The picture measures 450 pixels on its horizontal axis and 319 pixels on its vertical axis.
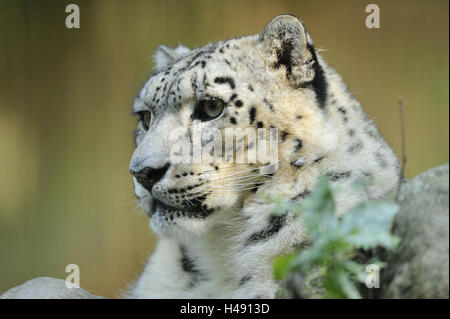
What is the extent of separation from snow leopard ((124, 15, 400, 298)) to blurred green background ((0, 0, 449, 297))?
8.07ft

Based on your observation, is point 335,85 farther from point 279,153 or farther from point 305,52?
point 279,153

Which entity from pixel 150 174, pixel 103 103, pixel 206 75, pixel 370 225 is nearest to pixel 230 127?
pixel 206 75

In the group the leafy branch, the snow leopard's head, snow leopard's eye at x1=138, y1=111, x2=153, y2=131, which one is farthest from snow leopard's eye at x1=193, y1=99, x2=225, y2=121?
the leafy branch

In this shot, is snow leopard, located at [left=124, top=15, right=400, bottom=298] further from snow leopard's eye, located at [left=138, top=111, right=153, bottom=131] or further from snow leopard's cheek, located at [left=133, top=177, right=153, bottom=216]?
snow leopard's eye, located at [left=138, top=111, right=153, bottom=131]

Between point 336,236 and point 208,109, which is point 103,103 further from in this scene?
point 336,236

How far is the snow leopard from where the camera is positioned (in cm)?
236

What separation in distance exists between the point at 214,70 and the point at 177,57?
806 millimetres

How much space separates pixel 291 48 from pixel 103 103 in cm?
353

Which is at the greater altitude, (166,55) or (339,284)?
(166,55)

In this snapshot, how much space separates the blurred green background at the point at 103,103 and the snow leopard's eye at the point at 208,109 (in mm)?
2557

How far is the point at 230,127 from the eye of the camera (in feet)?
8.20

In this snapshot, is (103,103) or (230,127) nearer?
(230,127)

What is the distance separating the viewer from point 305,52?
8.45ft

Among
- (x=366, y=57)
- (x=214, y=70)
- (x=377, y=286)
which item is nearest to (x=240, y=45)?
(x=214, y=70)
